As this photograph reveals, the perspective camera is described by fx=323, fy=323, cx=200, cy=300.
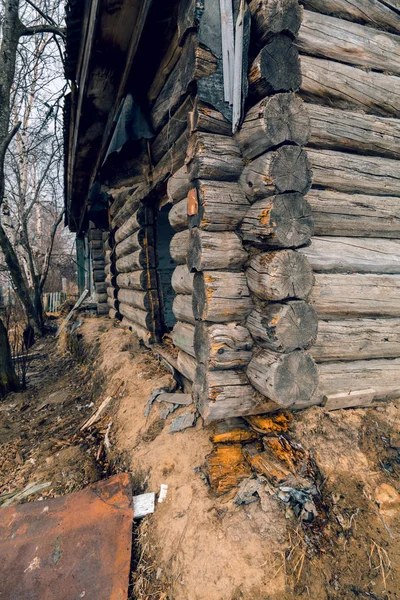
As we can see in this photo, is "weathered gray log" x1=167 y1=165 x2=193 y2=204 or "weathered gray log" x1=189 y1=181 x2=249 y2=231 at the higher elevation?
"weathered gray log" x1=167 y1=165 x2=193 y2=204

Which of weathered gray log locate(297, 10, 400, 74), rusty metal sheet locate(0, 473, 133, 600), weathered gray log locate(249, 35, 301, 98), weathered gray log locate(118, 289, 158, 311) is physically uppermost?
weathered gray log locate(297, 10, 400, 74)

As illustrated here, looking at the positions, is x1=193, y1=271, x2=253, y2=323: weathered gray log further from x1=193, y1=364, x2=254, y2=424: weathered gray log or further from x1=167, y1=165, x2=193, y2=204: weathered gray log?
x1=167, y1=165, x2=193, y2=204: weathered gray log

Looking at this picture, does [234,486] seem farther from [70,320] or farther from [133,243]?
[70,320]

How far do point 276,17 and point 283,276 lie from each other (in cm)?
165

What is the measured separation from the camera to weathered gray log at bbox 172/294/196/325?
2.98 metres

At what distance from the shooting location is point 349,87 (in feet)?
8.45

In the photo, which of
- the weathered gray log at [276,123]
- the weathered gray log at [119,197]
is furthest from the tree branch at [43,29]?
the weathered gray log at [276,123]

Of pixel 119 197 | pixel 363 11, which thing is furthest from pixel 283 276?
pixel 119 197

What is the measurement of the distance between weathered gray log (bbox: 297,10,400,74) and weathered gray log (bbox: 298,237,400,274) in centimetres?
144

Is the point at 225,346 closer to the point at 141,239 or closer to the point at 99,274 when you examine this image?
the point at 141,239

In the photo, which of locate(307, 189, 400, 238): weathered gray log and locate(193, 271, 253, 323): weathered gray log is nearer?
locate(193, 271, 253, 323): weathered gray log

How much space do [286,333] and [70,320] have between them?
345 inches

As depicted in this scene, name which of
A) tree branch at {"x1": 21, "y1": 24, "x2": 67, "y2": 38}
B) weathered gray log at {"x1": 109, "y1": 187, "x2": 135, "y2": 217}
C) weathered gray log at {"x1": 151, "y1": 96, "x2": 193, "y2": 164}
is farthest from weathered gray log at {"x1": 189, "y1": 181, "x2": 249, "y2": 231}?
tree branch at {"x1": 21, "y1": 24, "x2": 67, "y2": 38}

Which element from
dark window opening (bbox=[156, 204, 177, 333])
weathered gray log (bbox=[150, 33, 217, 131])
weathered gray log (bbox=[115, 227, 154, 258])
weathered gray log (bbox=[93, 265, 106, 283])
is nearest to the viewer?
weathered gray log (bbox=[150, 33, 217, 131])
